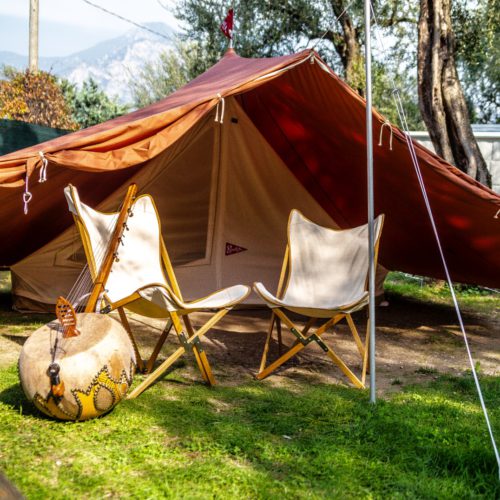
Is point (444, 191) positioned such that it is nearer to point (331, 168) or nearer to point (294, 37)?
point (331, 168)

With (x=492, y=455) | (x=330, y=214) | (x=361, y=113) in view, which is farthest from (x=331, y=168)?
(x=492, y=455)

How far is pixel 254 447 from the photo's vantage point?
7.44ft

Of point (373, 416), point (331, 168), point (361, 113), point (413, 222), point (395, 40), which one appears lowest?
point (373, 416)

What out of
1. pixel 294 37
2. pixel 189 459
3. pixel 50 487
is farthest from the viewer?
pixel 294 37

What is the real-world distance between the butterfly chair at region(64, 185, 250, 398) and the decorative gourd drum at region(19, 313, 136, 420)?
0.94ft

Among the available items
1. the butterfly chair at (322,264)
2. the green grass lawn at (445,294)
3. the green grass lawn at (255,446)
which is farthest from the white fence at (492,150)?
the green grass lawn at (255,446)

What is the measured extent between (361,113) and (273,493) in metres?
2.30

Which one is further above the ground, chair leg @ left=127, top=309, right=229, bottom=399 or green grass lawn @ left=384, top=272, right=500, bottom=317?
chair leg @ left=127, top=309, right=229, bottom=399

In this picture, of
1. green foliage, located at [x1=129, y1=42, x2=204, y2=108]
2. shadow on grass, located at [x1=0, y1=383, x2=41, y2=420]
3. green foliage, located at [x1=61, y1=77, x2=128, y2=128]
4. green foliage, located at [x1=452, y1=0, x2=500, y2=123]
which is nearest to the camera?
shadow on grass, located at [x1=0, y1=383, x2=41, y2=420]

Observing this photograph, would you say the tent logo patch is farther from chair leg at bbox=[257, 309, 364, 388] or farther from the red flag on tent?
chair leg at bbox=[257, 309, 364, 388]

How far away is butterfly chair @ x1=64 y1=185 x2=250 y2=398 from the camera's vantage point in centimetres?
282

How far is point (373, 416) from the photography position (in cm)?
258

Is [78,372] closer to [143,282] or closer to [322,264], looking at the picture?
[143,282]

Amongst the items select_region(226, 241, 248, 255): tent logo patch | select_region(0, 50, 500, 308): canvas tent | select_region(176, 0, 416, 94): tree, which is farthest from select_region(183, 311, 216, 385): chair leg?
select_region(176, 0, 416, 94): tree
